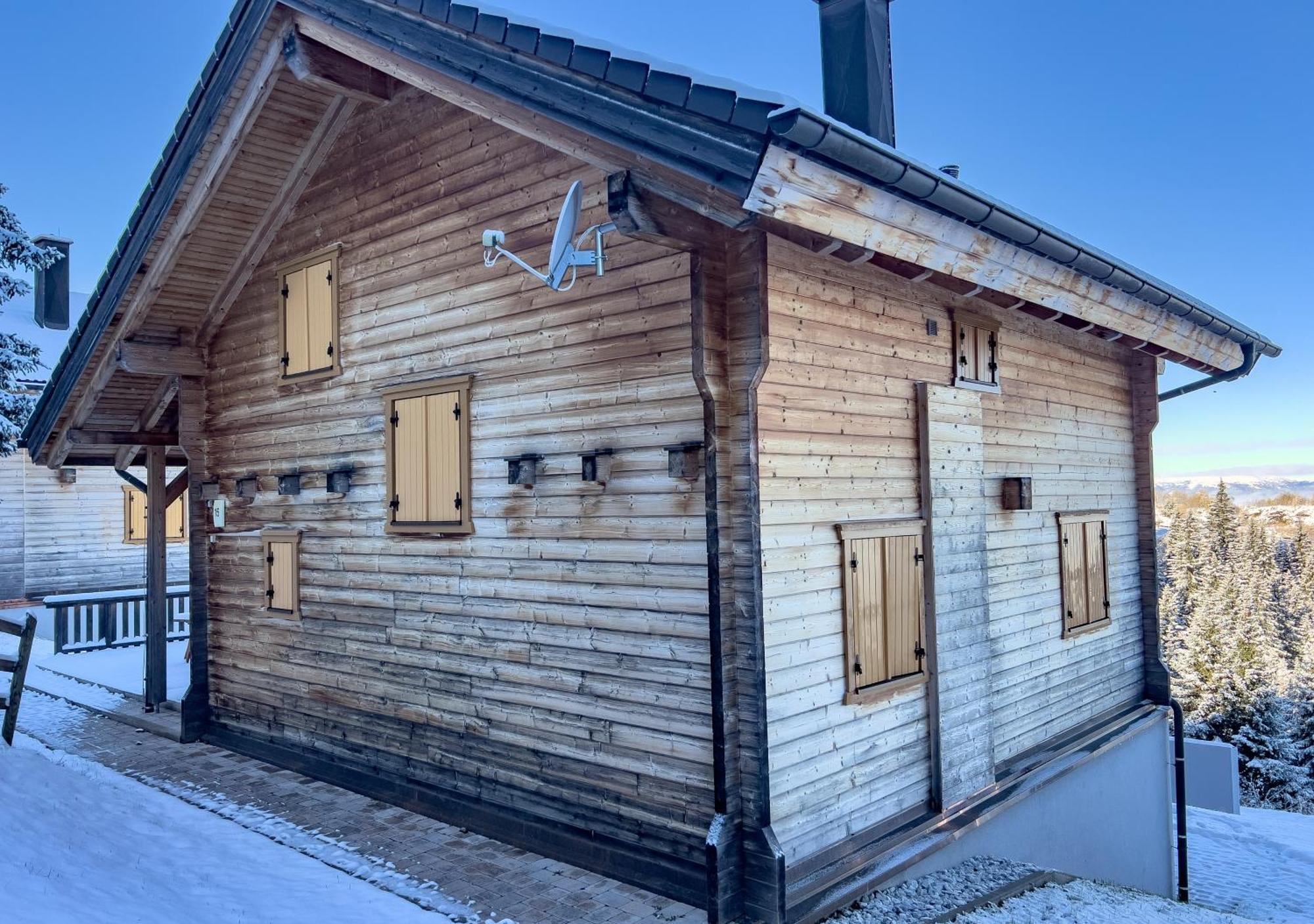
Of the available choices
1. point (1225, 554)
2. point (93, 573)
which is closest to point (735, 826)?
point (93, 573)

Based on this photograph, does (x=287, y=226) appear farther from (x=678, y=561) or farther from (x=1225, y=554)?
(x=1225, y=554)

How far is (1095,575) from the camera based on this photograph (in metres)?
9.08

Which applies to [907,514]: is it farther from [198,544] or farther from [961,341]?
[198,544]

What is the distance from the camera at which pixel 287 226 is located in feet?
27.9

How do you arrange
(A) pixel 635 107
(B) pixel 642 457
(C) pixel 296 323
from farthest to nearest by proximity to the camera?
(C) pixel 296 323 < (B) pixel 642 457 < (A) pixel 635 107

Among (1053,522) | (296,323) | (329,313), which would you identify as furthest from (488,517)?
(1053,522)

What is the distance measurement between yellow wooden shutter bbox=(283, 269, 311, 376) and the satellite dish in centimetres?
403

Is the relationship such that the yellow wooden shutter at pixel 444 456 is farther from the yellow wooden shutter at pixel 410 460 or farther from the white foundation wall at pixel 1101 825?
the white foundation wall at pixel 1101 825

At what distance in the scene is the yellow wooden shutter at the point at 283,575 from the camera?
327 inches

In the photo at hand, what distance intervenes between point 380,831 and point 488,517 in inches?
96.5

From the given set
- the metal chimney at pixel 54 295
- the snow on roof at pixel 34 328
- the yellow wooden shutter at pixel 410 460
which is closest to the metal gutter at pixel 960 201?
the yellow wooden shutter at pixel 410 460

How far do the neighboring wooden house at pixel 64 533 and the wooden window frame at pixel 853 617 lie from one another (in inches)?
693

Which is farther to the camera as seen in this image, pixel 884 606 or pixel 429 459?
pixel 429 459

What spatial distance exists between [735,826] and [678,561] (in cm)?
148
